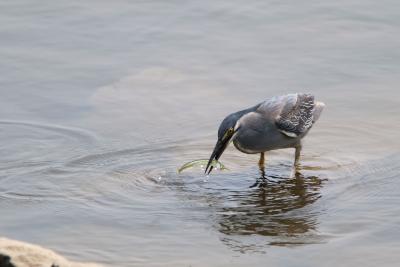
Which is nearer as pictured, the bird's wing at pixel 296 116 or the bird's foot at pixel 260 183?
the bird's foot at pixel 260 183

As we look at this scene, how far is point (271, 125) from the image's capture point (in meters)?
9.26

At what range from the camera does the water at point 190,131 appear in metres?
7.05

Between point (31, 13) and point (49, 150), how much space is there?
4274mm

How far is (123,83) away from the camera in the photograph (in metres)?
11.1

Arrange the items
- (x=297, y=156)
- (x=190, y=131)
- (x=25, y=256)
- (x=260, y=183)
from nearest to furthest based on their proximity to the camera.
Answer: (x=25, y=256), (x=260, y=183), (x=297, y=156), (x=190, y=131)

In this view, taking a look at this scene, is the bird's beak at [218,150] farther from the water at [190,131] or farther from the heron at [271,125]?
the water at [190,131]

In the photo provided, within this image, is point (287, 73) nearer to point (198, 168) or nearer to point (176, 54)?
point (176, 54)

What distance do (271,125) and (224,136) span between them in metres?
0.93

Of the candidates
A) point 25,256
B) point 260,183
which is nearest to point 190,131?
point 260,183

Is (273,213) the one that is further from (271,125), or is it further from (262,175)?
(271,125)

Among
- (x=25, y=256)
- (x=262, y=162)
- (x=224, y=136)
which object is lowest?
(x=262, y=162)

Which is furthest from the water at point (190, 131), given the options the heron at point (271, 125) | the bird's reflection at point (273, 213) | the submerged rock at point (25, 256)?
the submerged rock at point (25, 256)

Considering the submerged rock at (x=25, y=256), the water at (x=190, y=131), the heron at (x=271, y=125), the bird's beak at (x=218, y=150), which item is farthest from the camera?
the heron at (x=271, y=125)

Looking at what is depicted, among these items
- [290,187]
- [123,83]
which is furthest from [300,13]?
[290,187]
